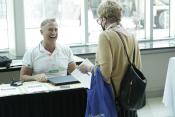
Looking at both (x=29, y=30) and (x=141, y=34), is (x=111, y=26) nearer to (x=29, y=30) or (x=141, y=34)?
(x=29, y=30)

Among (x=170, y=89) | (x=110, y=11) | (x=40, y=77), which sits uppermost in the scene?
(x=110, y=11)

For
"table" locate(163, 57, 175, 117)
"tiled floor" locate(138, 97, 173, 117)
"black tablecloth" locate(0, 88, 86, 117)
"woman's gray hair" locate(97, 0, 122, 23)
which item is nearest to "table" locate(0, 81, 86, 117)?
"black tablecloth" locate(0, 88, 86, 117)

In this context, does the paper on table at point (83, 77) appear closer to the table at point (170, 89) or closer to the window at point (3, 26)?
the table at point (170, 89)

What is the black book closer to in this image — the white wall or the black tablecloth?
the black tablecloth

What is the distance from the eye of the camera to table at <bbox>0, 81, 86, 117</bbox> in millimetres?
2607

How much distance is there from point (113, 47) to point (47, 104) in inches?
31.6

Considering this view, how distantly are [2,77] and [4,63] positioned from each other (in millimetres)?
269

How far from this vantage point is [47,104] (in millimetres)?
2740

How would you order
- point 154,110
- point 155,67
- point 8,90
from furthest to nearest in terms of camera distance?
point 155,67
point 154,110
point 8,90

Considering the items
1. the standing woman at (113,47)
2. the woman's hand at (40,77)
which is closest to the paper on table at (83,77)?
the woman's hand at (40,77)

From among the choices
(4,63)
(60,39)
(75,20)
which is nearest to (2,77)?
(4,63)

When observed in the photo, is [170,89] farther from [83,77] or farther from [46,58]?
[46,58]

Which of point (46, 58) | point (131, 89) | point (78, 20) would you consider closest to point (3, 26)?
point (78, 20)

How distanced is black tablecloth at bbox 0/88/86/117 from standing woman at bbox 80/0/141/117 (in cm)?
50
